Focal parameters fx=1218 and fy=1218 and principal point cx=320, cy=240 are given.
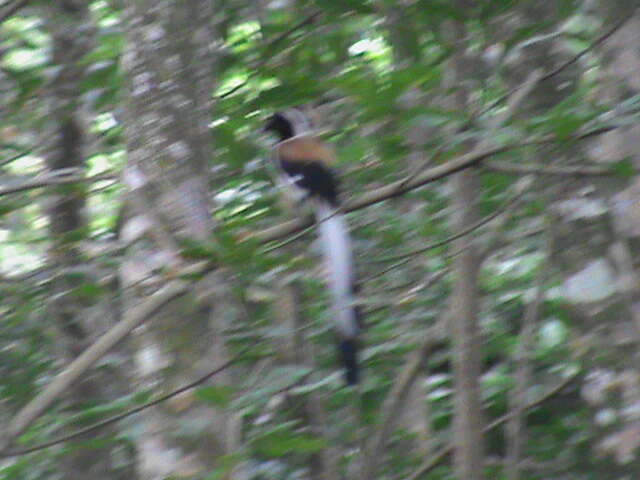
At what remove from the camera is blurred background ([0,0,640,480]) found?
2.16 meters

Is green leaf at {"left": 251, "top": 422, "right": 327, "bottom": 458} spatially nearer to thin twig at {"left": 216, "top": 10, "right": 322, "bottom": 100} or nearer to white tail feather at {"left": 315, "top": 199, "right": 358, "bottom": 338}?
white tail feather at {"left": 315, "top": 199, "right": 358, "bottom": 338}

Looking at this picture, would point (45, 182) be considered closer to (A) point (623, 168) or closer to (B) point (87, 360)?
Result: (B) point (87, 360)

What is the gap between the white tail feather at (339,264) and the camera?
2.79m

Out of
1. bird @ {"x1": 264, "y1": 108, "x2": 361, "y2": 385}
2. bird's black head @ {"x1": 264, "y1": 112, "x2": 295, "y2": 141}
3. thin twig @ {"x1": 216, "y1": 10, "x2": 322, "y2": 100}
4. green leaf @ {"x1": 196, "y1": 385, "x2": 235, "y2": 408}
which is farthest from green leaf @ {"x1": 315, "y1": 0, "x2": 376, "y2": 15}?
green leaf @ {"x1": 196, "y1": 385, "x2": 235, "y2": 408}

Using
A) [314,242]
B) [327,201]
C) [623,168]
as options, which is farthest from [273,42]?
[623,168]

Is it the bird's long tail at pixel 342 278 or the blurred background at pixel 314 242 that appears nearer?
the blurred background at pixel 314 242

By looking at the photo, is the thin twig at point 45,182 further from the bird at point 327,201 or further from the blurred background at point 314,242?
the bird at point 327,201

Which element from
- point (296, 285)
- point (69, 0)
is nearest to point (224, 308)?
point (296, 285)

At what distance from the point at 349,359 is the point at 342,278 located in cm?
23

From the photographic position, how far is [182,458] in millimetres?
2094

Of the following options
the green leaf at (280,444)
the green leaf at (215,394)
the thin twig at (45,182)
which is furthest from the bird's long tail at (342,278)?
the green leaf at (215,394)

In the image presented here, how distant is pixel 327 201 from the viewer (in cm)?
309

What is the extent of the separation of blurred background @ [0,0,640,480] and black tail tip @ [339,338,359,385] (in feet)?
0.27

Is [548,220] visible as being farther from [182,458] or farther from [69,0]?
[69,0]
